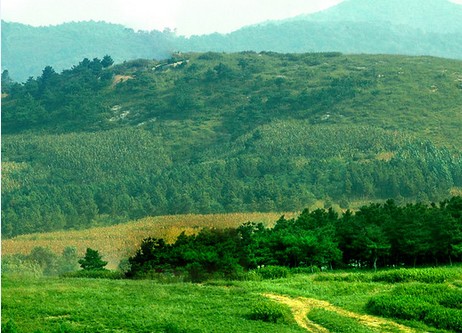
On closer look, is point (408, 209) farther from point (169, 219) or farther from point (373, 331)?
point (169, 219)

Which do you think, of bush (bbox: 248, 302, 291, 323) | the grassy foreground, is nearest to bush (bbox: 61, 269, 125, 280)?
the grassy foreground

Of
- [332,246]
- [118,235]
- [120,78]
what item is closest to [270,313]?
[332,246]

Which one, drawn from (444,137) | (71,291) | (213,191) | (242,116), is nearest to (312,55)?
(242,116)

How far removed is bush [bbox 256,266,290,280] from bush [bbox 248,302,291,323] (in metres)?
7.02

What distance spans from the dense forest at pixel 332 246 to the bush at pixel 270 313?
6232mm

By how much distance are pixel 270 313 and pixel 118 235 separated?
35905mm

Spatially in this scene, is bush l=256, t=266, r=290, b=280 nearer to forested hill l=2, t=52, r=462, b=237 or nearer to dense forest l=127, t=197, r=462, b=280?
dense forest l=127, t=197, r=462, b=280

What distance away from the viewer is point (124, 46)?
195m

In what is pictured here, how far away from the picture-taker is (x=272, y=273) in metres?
29.9

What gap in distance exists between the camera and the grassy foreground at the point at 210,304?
21562 millimetres

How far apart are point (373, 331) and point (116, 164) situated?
6630 cm

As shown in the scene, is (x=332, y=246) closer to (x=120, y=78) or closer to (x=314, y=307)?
(x=314, y=307)

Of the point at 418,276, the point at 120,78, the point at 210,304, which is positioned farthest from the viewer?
the point at 120,78

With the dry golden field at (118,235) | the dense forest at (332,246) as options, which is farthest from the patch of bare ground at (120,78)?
the dense forest at (332,246)
